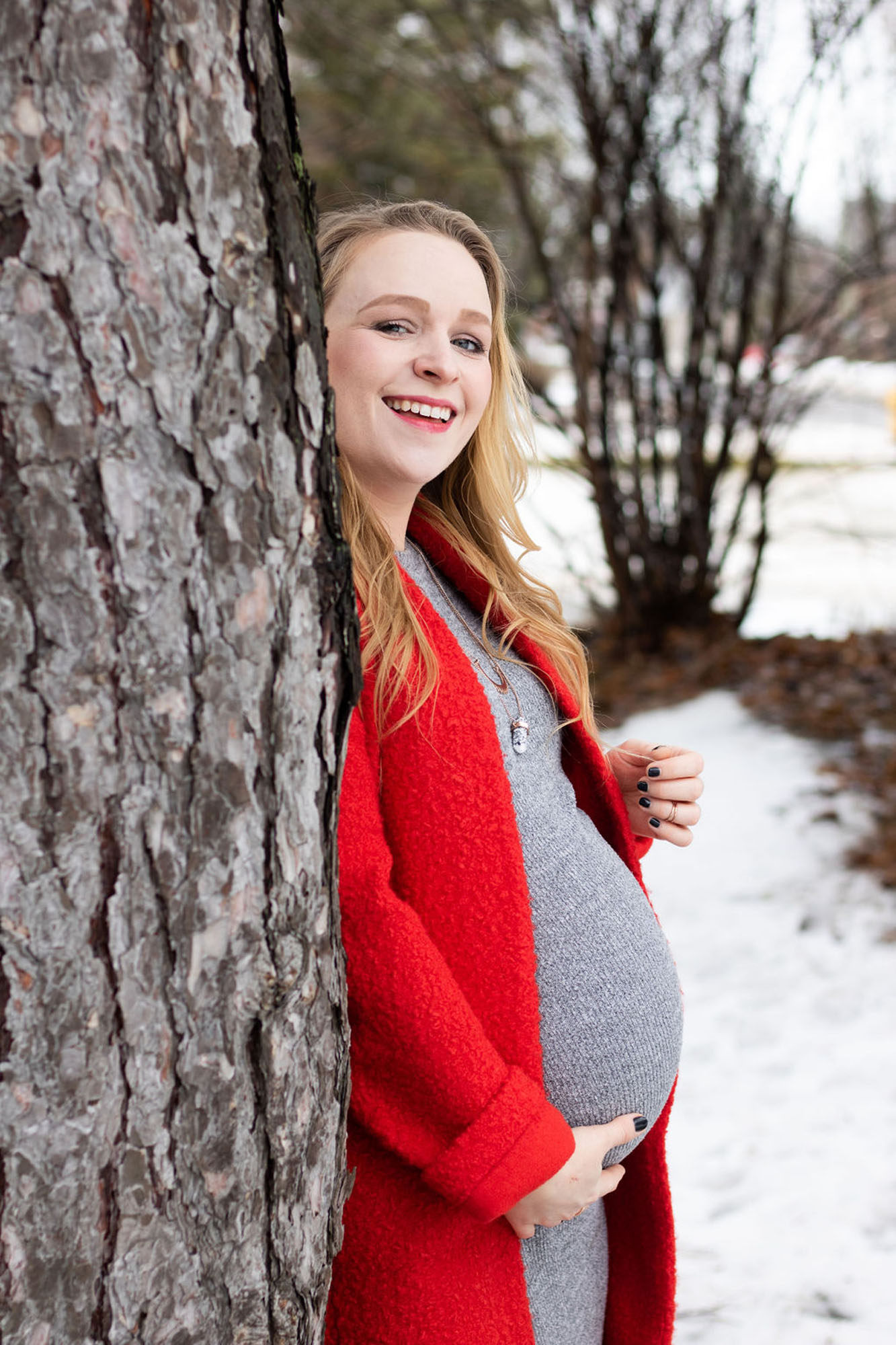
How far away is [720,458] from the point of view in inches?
202

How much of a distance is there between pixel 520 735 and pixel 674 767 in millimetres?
301

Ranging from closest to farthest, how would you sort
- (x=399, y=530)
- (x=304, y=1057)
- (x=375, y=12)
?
1. (x=304, y=1057)
2. (x=399, y=530)
3. (x=375, y=12)

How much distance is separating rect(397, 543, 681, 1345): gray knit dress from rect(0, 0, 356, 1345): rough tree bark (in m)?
0.41

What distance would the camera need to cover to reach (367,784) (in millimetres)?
1145

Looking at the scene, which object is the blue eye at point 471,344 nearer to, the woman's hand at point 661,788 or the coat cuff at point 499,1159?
the woman's hand at point 661,788

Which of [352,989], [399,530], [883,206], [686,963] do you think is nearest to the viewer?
[352,989]

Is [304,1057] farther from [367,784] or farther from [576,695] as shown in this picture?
[576,695]

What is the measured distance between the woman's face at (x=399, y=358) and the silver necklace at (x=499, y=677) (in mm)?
182

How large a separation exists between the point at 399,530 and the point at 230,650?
Answer: 61 cm

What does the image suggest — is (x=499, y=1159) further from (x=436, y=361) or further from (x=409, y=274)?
(x=409, y=274)

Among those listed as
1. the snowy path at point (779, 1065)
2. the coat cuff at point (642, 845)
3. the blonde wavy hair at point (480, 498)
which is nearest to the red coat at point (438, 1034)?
the blonde wavy hair at point (480, 498)

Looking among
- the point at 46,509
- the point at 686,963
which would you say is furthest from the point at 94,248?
the point at 686,963

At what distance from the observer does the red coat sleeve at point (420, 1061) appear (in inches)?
42.9

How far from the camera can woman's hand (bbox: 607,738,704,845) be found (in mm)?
1563
